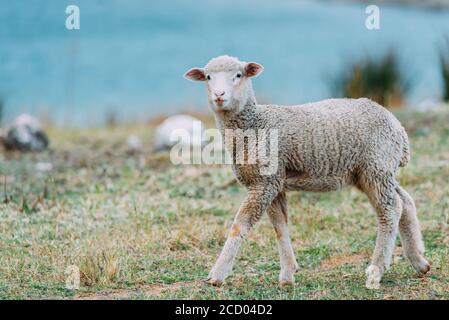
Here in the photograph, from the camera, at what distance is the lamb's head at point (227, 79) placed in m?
7.09

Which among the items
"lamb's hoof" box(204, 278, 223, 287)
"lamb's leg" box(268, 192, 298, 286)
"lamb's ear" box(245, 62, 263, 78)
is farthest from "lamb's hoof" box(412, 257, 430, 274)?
"lamb's ear" box(245, 62, 263, 78)

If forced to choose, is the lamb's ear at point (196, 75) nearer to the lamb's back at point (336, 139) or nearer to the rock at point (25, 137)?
the lamb's back at point (336, 139)

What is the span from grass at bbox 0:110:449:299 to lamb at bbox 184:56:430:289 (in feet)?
1.05

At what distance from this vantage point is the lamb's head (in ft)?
23.3

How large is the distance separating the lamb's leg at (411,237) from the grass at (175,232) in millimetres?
117

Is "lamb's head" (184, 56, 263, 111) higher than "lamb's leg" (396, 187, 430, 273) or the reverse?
higher

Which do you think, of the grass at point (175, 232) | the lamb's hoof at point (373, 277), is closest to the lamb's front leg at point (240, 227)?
the grass at point (175, 232)

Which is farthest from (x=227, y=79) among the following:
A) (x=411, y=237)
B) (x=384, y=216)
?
(x=411, y=237)

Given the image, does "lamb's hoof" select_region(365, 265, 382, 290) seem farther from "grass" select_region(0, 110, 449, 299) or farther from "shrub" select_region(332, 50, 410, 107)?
"shrub" select_region(332, 50, 410, 107)

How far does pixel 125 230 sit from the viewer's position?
30.7 ft

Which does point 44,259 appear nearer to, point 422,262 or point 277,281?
point 277,281

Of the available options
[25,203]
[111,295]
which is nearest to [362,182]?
[111,295]

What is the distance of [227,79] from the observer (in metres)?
7.15
